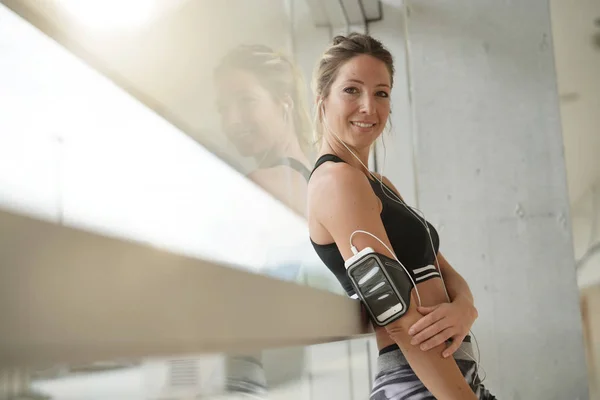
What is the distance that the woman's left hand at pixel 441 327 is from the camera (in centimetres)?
110

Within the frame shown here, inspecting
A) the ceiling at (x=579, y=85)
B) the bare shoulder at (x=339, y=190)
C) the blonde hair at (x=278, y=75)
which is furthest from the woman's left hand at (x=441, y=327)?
the ceiling at (x=579, y=85)

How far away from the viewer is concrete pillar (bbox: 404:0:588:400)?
7.63 feet

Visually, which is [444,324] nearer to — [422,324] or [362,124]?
[422,324]

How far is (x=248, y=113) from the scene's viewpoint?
1291 mm

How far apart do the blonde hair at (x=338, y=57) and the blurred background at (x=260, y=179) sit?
130 mm

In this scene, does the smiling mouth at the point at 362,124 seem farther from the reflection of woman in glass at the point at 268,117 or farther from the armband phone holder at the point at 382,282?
the armband phone holder at the point at 382,282

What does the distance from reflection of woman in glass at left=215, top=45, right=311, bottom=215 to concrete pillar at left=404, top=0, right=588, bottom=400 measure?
0.87m

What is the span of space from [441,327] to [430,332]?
0.03 m

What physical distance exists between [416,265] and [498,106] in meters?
1.42

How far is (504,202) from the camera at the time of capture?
95.3 inches

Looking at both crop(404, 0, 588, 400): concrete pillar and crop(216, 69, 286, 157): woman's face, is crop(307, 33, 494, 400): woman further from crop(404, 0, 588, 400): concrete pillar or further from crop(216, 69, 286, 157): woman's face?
crop(404, 0, 588, 400): concrete pillar

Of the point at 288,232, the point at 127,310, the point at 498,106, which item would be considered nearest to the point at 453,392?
the point at 288,232

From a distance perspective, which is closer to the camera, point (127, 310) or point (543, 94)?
point (127, 310)

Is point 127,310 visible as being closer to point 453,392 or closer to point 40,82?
point 40,82
